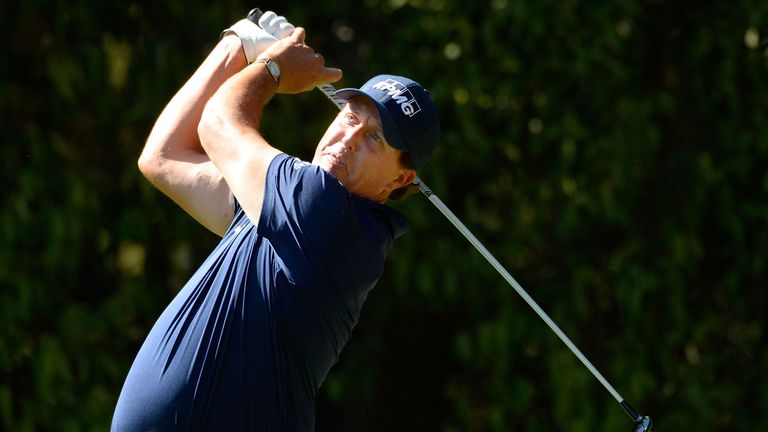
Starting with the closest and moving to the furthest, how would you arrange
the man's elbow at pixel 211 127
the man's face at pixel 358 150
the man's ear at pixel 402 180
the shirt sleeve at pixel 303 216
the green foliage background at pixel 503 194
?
the shirt sleeve at pixel 303 216 < the man's elbow at pixel 211 127 < the man's face at pixel 358 150 < the man's ear at pixel 402 180 < the green foliage background at pixel 503 194

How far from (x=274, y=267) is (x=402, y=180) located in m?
0.47

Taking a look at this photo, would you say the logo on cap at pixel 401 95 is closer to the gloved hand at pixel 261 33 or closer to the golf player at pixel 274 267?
the golf player at pixel 274 267

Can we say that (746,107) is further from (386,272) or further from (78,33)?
(78,33)

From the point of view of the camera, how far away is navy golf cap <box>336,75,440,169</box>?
2.57 m

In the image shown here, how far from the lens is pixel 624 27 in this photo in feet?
15.8

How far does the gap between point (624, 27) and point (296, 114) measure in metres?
1.34

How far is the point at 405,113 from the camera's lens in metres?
2.60

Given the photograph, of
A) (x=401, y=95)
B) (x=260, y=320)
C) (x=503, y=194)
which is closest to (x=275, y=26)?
(x=401, y=95)

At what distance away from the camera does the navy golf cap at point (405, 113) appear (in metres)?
2.57

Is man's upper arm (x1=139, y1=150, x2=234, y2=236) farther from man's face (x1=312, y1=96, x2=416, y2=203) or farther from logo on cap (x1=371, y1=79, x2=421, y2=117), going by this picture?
logo on cap (x1=371, y1=79, x2=421, y2=117)

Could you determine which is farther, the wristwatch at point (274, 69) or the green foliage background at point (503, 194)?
the green foliage background at point (503, 194)

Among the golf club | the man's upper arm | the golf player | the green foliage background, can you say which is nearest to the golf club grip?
the golf club

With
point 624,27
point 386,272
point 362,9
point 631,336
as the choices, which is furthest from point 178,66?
point 631,336

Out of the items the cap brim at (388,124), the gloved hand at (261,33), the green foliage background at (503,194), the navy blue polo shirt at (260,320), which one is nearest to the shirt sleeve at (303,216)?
the navy blue polo shirt at (260,320)
